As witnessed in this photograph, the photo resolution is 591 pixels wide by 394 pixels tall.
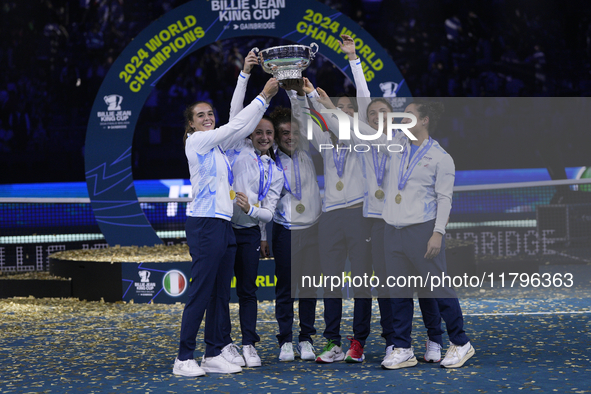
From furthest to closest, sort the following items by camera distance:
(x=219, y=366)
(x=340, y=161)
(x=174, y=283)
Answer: (x=174, y=283), (x=340, y=161), (x=219, y=366)

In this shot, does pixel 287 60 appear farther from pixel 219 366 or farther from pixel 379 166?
pixel 219 366

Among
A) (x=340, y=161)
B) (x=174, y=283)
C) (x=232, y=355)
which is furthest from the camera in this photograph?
(x=174, y=283)

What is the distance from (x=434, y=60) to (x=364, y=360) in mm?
9403

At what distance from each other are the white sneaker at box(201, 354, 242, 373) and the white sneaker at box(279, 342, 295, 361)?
13.2 inches

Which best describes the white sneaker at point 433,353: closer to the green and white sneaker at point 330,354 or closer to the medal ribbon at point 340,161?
the green and white sneaker at point 330,354

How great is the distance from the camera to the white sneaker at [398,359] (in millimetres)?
3439

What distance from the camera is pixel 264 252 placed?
3998 millimetres

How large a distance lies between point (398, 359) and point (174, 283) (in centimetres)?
282

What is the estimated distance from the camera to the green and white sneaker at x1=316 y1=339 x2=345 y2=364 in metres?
3.65

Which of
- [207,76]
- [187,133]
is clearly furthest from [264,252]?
[207,76]

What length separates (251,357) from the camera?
3639 mm

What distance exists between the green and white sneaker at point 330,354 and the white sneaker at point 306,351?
85 mm

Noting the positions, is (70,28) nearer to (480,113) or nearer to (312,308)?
(480,113)

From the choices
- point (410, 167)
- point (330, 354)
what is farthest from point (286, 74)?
point (330, 354)
